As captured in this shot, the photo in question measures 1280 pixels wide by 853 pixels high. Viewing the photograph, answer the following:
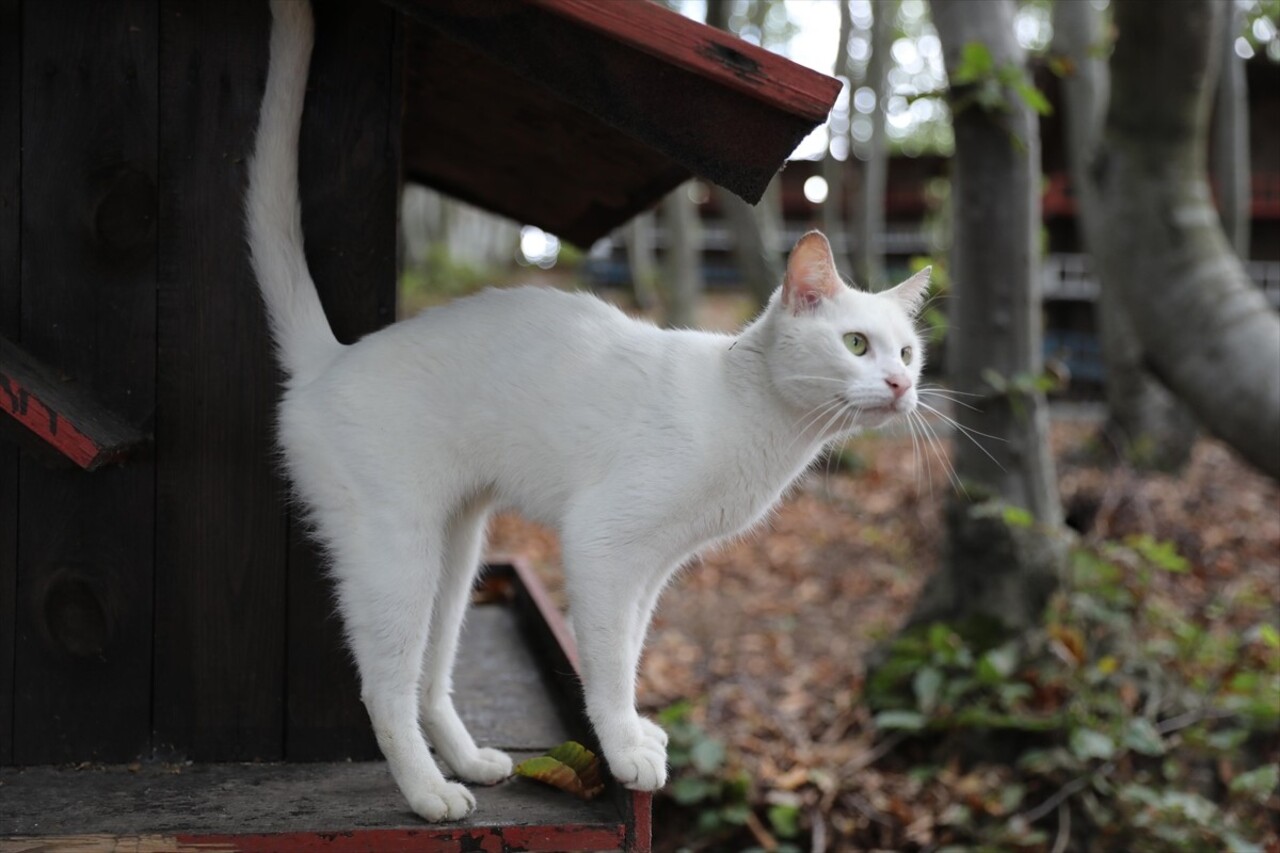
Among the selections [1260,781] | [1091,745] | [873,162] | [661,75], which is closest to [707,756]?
[1091,745]

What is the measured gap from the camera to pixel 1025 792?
4395 millimetres

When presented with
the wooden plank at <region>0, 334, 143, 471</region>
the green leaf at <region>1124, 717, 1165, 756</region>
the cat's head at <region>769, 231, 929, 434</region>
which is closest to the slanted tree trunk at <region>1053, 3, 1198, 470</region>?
the green leaf at <region>1124, 717, 1165, 756</region>

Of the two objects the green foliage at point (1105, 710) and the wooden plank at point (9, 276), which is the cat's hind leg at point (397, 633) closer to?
the wooden plank at point (9, 276)

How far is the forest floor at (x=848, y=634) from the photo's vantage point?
4375 millimetres

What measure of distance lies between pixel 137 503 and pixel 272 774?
67 centimetres

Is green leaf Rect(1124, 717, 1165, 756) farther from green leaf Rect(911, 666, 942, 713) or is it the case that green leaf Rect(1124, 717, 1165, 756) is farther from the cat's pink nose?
the cat's pink nose

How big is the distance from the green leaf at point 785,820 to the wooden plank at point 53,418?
276 cm

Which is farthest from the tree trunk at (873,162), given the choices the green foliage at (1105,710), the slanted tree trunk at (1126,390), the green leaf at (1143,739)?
the green leaf at (1143,739)

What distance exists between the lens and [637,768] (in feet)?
7.44

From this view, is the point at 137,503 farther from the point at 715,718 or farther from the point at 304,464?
the point at 715,718

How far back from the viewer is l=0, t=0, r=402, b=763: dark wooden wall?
254cm

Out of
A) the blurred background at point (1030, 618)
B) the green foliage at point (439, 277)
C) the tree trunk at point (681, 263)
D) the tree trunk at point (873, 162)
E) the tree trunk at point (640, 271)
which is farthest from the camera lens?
the tree trunk at point (640, 271)

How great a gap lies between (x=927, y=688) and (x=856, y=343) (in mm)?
2928

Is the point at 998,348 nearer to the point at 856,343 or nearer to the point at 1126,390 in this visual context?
the point at 856,343
